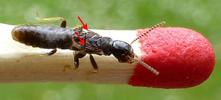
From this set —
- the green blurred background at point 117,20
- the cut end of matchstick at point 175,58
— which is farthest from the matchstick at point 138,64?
the green blurred background at point 117,20

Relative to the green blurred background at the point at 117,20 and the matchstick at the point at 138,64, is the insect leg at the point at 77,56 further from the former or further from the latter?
the green blurred background at the point at 117,20

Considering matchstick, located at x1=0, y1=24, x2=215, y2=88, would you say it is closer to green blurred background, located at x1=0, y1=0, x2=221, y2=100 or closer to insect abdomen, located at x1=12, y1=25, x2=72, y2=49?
insect abdomen, located at x1=12, y1=25, x2=72, y2=49

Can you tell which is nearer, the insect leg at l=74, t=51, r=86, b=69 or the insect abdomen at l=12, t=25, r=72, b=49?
the insect leg at l=74, t=51, r=86, b=69

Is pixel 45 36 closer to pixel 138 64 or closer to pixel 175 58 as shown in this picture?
pixel 138 64

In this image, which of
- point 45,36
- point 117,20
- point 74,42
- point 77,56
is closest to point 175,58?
point 77,56

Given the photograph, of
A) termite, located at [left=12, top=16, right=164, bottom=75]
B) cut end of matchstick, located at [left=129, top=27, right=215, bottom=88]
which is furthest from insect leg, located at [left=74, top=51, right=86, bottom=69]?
cut end of matchstick, located at [left=129, top=27, right=215, bottom=88]

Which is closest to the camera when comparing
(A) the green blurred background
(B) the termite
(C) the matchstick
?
(C) the matchstick

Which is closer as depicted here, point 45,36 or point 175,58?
point 175,58

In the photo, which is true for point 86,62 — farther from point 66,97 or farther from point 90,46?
point 66,97
